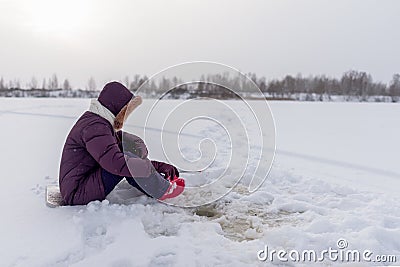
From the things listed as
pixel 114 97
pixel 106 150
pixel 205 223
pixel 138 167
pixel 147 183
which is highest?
pixel 114 97

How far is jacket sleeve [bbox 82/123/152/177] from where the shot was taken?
89.8 inches

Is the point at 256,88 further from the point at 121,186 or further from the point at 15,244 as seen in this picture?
the point at 15,244

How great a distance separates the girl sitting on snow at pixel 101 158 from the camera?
7.54ft

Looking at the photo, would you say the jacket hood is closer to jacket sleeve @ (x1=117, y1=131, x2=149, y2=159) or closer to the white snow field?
jacket sleeve @ (x1=117, y1=131, x2=149, y2=159)

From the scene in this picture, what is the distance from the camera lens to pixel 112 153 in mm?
2277

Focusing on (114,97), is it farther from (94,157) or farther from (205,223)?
(205,223)

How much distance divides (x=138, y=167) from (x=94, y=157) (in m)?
0.28

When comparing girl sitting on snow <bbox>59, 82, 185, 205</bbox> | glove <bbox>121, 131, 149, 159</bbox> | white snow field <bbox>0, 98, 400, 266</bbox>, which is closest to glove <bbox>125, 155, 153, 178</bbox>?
girl sitting on snow <bbox>59, 82, 185, 205</bbox>

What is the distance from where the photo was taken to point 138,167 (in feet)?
7.86

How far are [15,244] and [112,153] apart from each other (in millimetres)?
706

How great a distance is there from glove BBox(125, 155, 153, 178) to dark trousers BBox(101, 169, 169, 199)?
79mm

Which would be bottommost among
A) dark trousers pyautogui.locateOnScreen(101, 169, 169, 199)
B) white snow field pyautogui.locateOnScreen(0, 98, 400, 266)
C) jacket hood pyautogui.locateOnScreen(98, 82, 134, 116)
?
white snow field pyautogui.locateOnScreen(0, 98, 400, 266)

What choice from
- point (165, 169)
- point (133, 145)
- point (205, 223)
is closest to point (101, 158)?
point (133, 145)

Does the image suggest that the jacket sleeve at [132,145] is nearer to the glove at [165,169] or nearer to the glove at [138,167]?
the glove at [165,169]
